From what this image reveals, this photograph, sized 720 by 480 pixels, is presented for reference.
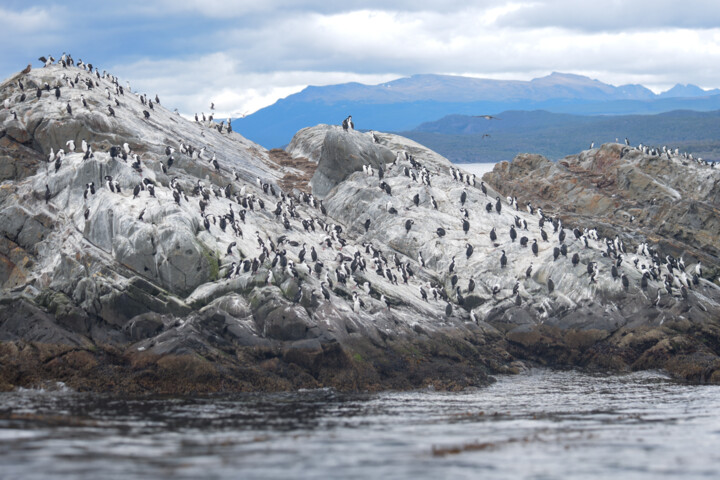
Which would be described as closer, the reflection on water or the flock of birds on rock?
the reflection on water

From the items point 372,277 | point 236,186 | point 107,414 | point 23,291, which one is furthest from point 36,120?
point 107,414

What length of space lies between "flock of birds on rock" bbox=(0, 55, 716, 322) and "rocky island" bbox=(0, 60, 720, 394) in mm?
156

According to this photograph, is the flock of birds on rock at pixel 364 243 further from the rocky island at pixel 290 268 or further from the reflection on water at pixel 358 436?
the reflection on water at pixel 358 436

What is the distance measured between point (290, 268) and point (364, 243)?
12870mm

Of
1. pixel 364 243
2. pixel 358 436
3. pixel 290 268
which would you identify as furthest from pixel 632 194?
pixel 358 436

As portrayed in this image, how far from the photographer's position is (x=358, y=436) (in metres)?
21.3

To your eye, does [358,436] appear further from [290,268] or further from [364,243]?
[364,243]

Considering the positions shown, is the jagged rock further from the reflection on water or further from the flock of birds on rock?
the reflection on water

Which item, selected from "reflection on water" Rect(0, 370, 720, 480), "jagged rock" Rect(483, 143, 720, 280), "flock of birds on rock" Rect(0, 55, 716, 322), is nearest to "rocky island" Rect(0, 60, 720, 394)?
"flock of birds on rock" Rect(0, 55, 716, 322)

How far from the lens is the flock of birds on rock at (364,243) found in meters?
40.0

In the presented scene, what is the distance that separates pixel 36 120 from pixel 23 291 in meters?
16.4

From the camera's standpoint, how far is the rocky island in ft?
110

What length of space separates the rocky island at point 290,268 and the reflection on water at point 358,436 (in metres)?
3.79

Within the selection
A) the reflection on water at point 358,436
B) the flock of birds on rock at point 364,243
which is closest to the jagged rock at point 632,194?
the flock of birds on rock at point 364,243
